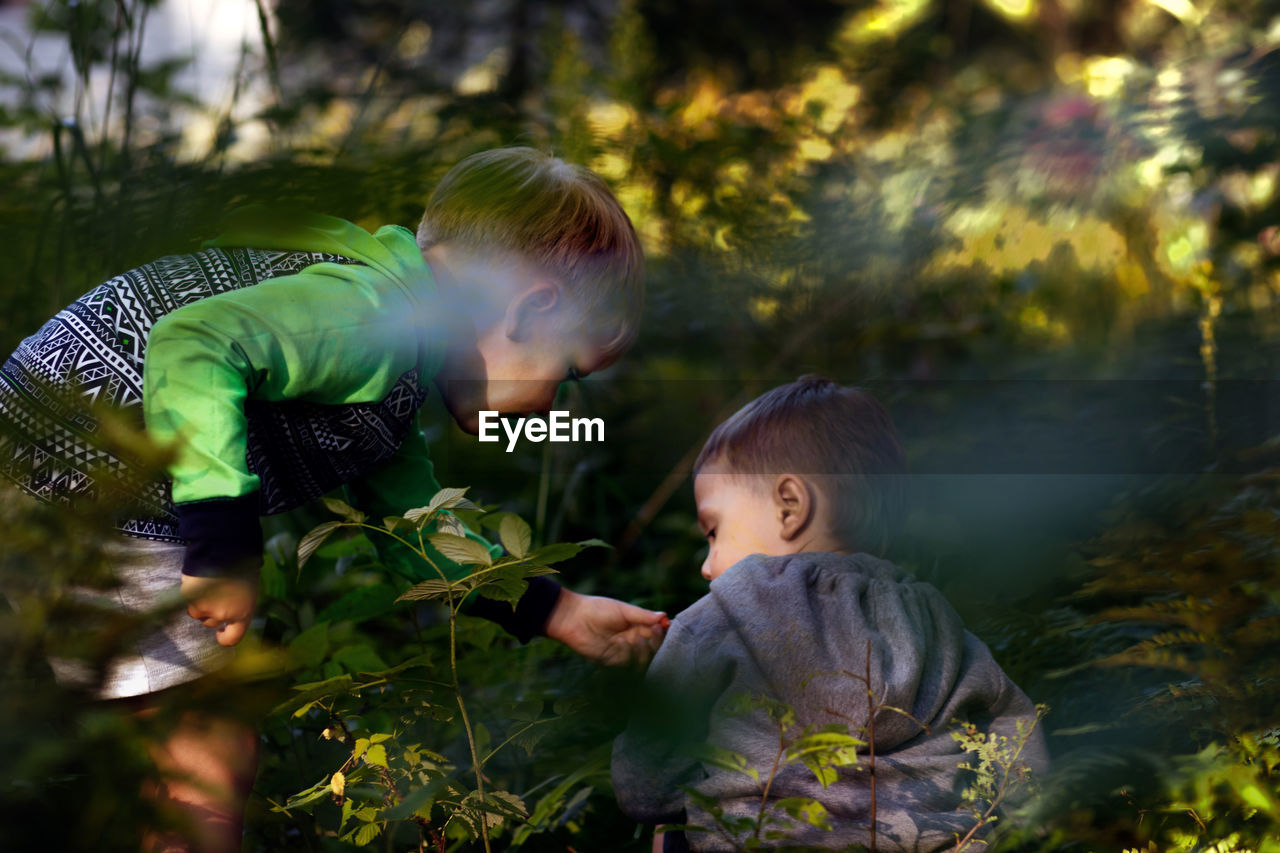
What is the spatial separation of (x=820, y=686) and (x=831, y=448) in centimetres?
25

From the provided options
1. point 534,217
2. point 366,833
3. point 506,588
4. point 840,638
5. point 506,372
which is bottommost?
point 366,833

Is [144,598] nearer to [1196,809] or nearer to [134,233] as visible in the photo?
[134,233]

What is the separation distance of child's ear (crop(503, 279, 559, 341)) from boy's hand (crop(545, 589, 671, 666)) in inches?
12.1

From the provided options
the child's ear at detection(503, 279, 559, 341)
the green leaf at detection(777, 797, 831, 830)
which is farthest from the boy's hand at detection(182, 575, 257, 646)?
the green leaf at detection(777, 797, 831, 830)

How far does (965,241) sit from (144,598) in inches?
72.8

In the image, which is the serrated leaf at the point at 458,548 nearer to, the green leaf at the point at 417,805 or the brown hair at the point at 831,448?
the green leaf at the point at 417,805

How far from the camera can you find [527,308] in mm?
995

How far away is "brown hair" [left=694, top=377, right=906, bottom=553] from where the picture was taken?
3.46 feet

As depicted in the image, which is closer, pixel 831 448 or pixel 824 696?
pixel 824 696

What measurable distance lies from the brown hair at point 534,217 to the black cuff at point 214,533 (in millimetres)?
349

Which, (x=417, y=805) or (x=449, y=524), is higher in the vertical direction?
(x=449, y=524)

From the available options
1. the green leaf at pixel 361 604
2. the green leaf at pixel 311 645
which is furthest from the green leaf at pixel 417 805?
the green leaf at pixel 361 604

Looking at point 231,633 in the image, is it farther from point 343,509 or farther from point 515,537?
point 515,537

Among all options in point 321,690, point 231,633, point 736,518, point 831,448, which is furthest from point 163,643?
point 831,448
